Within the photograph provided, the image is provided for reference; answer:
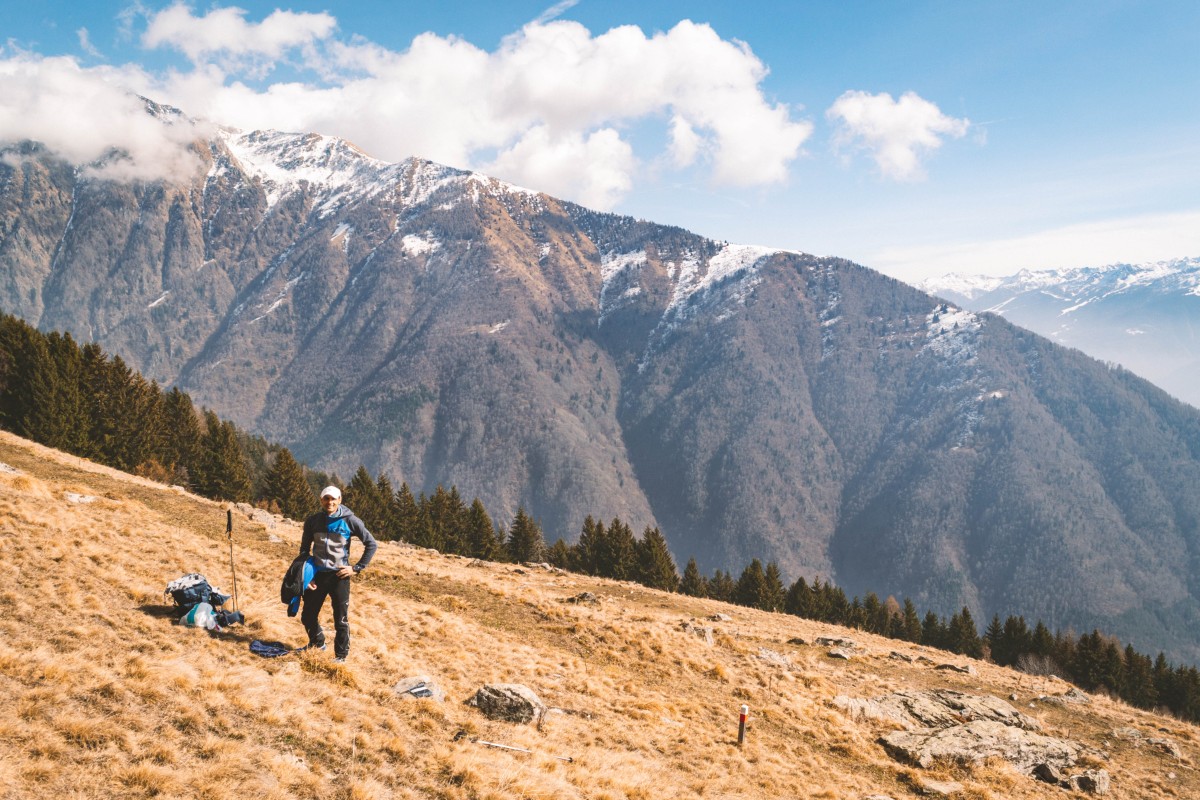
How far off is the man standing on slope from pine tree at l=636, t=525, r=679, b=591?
249 ft

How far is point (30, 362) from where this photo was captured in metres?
52.7

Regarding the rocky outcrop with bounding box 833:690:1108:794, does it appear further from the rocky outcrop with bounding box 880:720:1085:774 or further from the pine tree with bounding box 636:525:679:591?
the pine tree with bounding box 636:525:679:591

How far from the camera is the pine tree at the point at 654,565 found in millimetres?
87062

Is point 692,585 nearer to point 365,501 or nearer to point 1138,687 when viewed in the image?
point 365,501

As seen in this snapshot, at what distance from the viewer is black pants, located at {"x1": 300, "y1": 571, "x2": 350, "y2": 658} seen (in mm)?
13797

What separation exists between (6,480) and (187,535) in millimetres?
6559

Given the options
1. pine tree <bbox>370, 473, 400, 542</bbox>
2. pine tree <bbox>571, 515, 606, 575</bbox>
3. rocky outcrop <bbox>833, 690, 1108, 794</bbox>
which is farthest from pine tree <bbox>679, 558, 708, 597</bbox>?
rocky outcrop <bbox>833, 690, 1108, 794</bbox>

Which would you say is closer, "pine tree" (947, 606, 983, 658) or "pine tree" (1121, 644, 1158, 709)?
"pine tree" (1121, 644, 1158, 709)

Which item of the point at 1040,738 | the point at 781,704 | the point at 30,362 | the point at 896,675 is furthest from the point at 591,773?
the point at 30,362

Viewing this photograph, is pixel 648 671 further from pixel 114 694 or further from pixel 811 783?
pixel 114 694

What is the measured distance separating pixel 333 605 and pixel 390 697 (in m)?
2.52

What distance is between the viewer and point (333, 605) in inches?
548

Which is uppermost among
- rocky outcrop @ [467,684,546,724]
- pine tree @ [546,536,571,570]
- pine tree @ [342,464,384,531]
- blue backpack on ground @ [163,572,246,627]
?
blue backpack on ground @ [163,572,246,627]

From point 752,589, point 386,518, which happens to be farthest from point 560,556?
point 752,589
